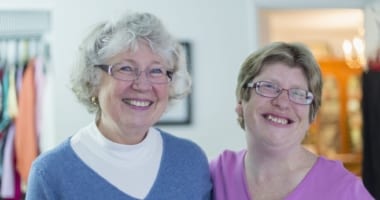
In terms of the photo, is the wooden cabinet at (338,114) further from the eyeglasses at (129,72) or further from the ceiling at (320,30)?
the eyeglasses at (129,72)

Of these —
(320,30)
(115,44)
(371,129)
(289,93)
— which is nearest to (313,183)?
(289,93)

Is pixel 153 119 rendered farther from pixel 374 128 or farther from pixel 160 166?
pixel 374 128

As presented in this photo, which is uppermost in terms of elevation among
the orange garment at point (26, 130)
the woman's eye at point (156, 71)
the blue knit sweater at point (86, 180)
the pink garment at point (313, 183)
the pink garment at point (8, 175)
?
the woman's eye at point (156, 71)

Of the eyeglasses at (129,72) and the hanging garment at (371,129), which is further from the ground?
the eyeglasses at (129,72)

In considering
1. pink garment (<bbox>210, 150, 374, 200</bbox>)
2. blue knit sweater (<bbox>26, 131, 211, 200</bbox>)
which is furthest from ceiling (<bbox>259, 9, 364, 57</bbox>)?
blue knit sweater (<bbox>26, 131, 211, 200</bbox>)

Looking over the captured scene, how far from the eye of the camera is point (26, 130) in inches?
113

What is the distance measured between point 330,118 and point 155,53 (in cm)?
398

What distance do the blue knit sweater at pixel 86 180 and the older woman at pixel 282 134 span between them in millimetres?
143

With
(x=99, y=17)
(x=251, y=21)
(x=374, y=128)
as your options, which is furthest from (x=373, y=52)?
(x=99, y=17)

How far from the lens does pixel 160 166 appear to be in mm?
1450

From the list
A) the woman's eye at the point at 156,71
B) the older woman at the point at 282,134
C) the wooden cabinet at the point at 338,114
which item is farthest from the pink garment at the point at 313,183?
the wooden cabinet at the point at 338,114

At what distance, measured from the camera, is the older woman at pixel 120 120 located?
130 centimetres

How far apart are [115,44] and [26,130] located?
5.80 feet

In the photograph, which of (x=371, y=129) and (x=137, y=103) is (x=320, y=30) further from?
(x=137, y=103)
